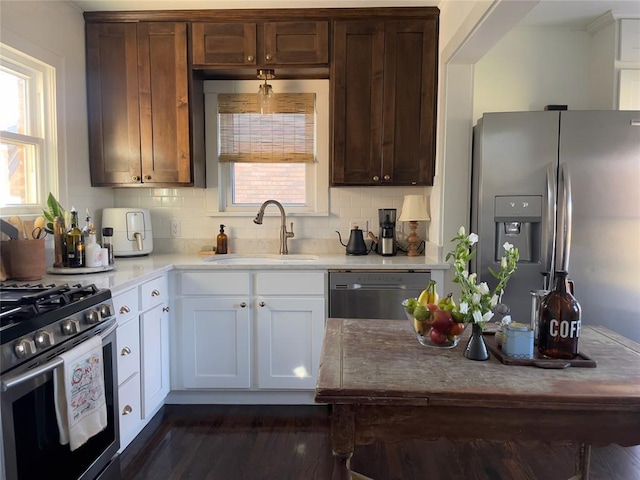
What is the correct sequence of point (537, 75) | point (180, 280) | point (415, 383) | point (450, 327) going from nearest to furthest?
point (415, 383), point (450, 327), point (180, 280), point (537, 75)

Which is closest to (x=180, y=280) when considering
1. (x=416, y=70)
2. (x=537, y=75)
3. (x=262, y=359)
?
(x=262, y=359)

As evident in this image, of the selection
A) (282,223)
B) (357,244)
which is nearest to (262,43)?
(282,223)

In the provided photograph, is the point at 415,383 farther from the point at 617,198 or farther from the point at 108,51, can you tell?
the point at 108,51

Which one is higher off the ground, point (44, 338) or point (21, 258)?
point (21, 258)

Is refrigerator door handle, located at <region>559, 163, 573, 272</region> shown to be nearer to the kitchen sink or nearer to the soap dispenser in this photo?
the kitchen sink

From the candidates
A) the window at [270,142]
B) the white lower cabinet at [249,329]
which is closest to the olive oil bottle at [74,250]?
the white lower cabinet at [249,329]

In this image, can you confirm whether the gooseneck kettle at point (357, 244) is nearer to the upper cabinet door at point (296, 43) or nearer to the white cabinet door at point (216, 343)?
the white cabinet door at point (216, 343)

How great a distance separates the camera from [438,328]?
1.36 m

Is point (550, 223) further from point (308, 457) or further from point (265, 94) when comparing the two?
point (265, 94)

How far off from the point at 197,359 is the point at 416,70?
2.35m

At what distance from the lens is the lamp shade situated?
9.89 ft

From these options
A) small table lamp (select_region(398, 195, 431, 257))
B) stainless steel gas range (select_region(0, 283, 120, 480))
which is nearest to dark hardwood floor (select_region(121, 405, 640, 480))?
stainless steel gas range (select_region(0, 283, 120, 480))

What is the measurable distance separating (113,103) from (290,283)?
5.65ft

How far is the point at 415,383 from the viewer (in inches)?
44.1
